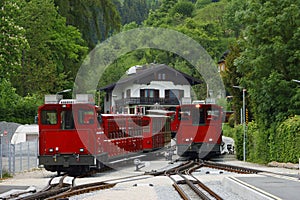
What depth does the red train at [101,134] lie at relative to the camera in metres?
25.9

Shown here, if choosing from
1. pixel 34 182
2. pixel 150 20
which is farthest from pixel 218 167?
pixel 150 20

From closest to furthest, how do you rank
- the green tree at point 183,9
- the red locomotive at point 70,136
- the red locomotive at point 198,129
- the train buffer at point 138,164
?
the red locomotive at point 70,136 < the train buffer at point 138,164 < the red locomotive at point 198,129 < the green tree at point 183,9

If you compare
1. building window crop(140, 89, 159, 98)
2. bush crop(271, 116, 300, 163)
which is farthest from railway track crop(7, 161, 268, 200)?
building window crop(140, 89, 159, 98)

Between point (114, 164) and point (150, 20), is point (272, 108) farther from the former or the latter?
point (150, 20)

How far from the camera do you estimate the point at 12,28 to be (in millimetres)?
34000

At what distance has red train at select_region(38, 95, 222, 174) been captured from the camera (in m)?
25.9

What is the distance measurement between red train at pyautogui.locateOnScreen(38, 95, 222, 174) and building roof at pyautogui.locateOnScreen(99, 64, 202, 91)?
3565 cm

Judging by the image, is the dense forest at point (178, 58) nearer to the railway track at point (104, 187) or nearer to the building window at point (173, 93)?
the building window at point (173, 93)

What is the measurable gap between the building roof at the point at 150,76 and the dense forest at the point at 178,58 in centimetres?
359

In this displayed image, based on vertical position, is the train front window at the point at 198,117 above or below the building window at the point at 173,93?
below

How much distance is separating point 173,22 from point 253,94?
9258 centimetres

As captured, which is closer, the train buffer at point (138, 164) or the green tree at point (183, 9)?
the train buffer at point (138, 164)

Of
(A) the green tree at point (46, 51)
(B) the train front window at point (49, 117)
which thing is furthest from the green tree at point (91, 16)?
(B) the train front window at point (49, 117)

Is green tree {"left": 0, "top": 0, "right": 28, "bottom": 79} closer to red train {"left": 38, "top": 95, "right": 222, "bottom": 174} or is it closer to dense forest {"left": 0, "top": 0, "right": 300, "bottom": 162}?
dense forest {"left": 0, "top": 0, "right": 300, "bottom": 162}
